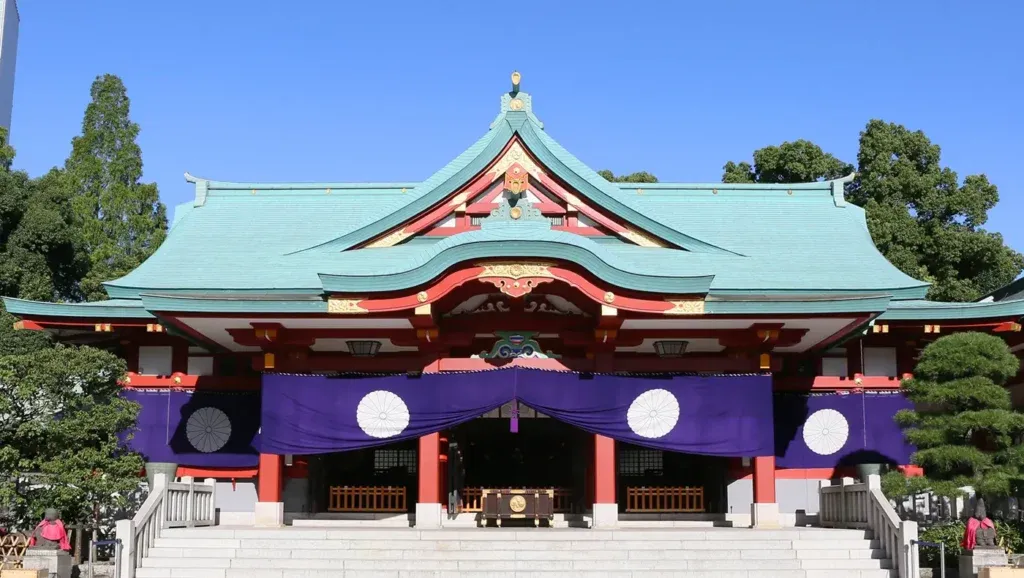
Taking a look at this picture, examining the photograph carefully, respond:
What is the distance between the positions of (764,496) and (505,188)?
21.9 ft

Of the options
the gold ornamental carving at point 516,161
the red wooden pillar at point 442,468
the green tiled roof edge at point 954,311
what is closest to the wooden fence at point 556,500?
the red wooden pillar at point 442,468

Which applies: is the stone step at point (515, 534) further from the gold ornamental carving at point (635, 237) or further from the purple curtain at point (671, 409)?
the gold ornamental carving at point (635, 237)

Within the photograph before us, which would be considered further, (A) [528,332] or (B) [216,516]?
(B) [216,516]

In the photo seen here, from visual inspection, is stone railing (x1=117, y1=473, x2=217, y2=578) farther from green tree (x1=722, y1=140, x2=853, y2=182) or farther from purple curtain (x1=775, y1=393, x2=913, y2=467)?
Answer: green tree (x1=722, y1=140, x2=853, y2=182)

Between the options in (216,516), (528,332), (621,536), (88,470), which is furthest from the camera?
(216,516)

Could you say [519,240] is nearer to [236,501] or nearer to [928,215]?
[236,501]

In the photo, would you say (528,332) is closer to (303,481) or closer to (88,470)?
(303,481)

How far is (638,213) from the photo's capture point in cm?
1844

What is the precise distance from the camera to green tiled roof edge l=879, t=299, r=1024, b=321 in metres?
18.2

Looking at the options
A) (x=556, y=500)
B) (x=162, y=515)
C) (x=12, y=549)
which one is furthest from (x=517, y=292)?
(x=12, y=549)

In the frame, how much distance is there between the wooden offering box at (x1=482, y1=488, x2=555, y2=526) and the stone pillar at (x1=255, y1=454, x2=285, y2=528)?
3303 mm

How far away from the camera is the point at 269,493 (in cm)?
1753

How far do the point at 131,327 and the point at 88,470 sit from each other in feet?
10.6

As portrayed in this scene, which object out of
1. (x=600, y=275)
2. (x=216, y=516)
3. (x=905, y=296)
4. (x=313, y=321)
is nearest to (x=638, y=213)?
(x=600, y=275)
